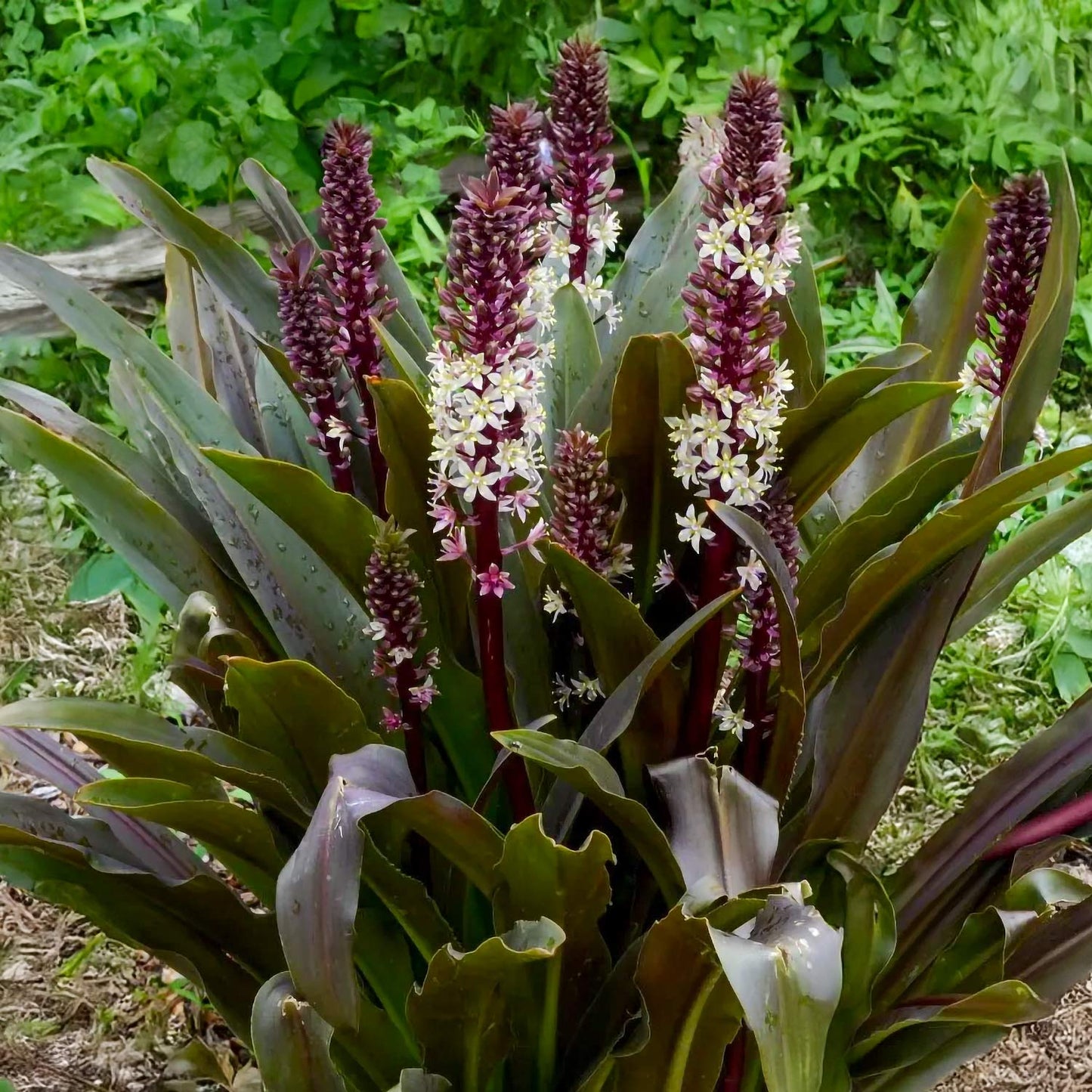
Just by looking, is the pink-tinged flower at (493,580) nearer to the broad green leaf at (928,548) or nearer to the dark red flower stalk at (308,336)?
the dark red flower stalk at (308,336)

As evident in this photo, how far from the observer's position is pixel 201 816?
4.20ft

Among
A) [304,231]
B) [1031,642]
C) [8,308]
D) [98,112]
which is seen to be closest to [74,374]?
[8,308]

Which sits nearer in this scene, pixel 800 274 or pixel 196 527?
pixel 196 527

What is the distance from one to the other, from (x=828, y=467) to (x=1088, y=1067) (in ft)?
4.11

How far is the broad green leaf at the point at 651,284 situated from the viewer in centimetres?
156

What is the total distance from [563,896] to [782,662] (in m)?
0.34

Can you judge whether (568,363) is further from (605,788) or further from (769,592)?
(605,788)

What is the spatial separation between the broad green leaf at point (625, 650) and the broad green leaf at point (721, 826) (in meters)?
0.10

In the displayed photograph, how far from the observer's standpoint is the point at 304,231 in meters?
1.76

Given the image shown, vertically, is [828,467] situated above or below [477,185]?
below

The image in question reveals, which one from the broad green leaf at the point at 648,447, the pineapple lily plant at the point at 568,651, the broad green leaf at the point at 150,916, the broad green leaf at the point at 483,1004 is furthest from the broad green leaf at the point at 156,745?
the broad green leaf at the point at 648,447

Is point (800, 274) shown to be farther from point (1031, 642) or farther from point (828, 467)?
point (1031, 642)

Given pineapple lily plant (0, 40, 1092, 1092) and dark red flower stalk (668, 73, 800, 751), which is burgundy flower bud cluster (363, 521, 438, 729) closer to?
pineapple lily plant (0, 40, 1092, 1092)

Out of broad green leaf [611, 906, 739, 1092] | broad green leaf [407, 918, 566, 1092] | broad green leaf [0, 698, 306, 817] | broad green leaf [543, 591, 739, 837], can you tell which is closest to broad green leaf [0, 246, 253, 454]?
broad green leaf [0, 698, 306, 817]
